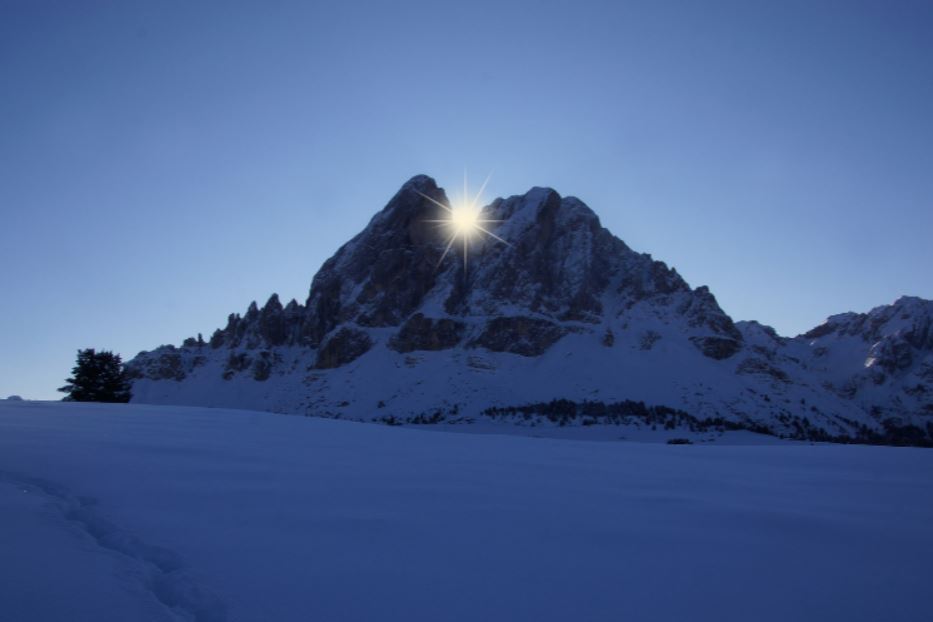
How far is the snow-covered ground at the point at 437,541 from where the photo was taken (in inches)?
97.2

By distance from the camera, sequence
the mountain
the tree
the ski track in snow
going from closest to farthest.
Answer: the ski track in snow, the tree, the mountain

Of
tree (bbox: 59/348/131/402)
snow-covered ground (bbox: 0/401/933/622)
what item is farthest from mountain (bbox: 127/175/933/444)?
snow-covered ground (bbox: 0/401/933/622)

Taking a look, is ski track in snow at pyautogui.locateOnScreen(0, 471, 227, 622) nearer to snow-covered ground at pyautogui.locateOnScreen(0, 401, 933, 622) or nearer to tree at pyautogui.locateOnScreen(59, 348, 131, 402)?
snow-covered ground at pyautogui.locateOnScreen(0, 401, 933, 622)

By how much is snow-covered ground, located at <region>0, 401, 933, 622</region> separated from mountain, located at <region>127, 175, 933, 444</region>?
2057 inches

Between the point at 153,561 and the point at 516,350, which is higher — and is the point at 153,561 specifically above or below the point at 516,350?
below

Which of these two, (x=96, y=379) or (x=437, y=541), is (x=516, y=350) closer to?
(x=96, y=379)

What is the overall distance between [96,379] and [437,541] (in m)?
36.1

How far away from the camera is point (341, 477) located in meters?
5.21

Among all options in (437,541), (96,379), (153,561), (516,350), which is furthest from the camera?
(516,350)

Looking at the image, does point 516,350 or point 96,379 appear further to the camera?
point 516,350

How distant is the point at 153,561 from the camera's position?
286cm

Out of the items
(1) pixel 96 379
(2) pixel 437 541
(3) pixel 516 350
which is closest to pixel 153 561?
(2) pixel 437 541

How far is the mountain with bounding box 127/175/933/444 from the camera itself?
237 feet

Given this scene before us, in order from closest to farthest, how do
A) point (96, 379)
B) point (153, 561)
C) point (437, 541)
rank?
point (153, 561) → point (437, 541) → point (96, 379)
